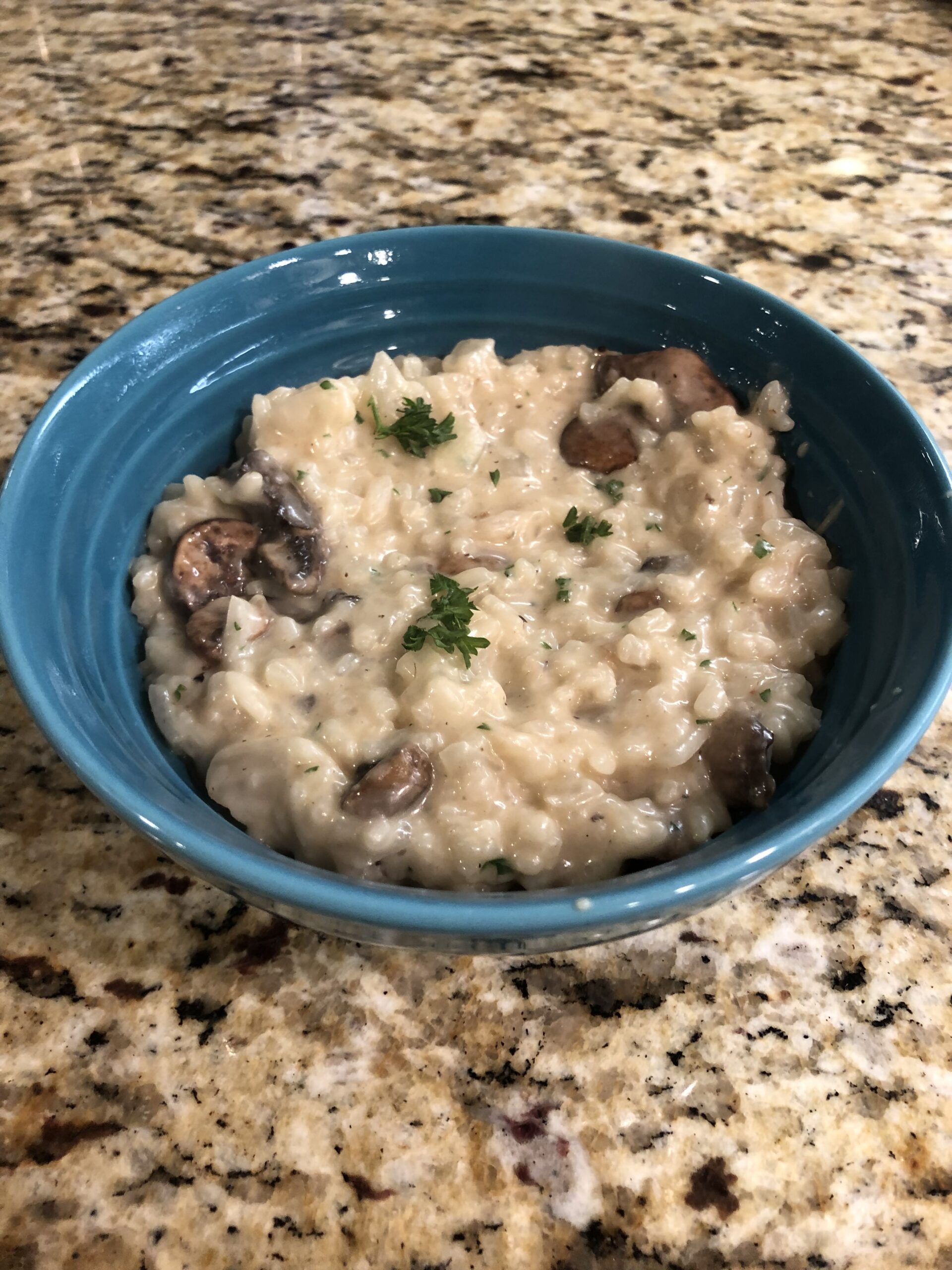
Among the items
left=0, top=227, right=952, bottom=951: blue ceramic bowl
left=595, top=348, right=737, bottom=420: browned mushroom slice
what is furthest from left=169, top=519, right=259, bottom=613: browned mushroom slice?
left=595, top=348, right=737, bottom=420: browned mushroom slice

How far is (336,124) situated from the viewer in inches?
153

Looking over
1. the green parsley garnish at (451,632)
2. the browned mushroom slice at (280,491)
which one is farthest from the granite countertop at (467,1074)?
the browned mushroom slice at (280,491)

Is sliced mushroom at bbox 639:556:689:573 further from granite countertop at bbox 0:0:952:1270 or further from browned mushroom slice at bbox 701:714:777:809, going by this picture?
granite countertop at bbox 0:0:952:1270

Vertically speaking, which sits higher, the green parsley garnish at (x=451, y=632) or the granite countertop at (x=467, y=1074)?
the green parsley garnish at (x=451, y=632)

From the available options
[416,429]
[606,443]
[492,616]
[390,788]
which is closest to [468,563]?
[492,616]

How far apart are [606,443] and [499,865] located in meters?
1.11

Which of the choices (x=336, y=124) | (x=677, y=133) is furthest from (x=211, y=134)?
(x=677, y=133)

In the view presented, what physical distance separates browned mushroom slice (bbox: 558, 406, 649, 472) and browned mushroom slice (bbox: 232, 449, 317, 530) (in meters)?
0.64

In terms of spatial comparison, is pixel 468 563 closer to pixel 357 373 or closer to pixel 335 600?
pixel 335 600

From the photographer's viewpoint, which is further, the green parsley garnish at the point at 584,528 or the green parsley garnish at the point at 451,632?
the green parsley garnish at the point at 584,528

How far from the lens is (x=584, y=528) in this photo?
224 cm

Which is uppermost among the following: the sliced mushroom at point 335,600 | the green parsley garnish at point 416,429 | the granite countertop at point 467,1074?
the green parsley garnish at point 416,429

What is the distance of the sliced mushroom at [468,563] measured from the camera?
2.17 metres

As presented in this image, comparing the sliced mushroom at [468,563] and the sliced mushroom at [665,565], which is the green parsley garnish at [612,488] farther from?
the sliced mushroom at [468,563]
